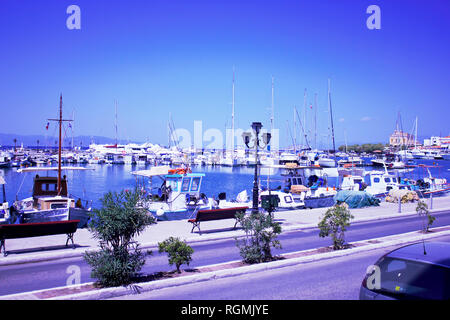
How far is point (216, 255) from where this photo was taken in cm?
1147

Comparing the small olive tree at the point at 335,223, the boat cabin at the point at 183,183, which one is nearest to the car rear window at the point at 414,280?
the small olive tree at the point at 335,223

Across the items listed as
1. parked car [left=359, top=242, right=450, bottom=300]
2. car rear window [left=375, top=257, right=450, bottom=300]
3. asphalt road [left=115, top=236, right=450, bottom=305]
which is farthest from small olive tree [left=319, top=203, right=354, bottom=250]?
car rear window [left=375, top=257, right=450, bottom=300]

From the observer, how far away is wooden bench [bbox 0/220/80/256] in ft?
36.7

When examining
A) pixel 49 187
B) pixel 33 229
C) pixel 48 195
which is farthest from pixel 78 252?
pixel 49 187

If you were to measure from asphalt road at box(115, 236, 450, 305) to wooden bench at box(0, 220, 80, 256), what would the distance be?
18.1 ft

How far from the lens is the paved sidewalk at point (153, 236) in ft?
36.6

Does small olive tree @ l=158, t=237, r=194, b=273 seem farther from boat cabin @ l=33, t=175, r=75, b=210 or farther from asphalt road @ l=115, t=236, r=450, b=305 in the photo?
boat cabin @ l=33, t=175, r=75, b=210

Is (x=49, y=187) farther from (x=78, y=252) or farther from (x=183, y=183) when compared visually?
(x=78, y=252)

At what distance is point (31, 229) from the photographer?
1172 cm

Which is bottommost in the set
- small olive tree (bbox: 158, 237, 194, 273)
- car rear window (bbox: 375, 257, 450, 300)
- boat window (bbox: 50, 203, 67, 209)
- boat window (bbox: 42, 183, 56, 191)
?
boat window (bbox: 50, 203, 67, 209)
